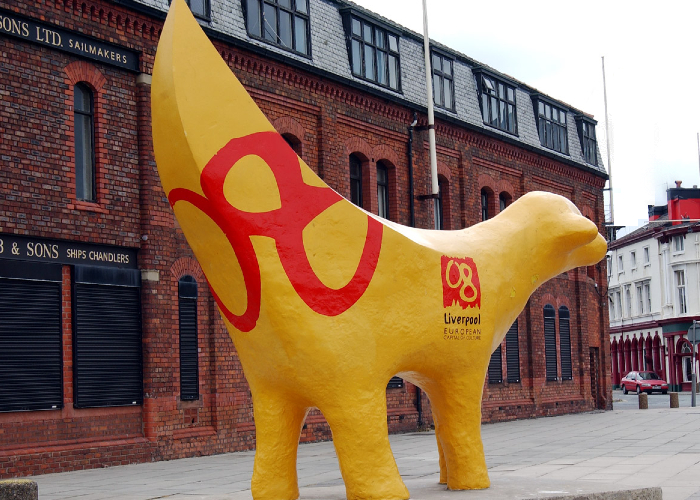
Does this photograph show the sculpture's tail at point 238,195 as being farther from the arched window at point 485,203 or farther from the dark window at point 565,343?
the dark window at point 565,343

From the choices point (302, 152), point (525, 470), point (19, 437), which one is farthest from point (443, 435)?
point (302, 152)

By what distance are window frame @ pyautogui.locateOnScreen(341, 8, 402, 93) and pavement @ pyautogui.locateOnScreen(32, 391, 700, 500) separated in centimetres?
852

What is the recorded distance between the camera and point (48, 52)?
1426 centimetres

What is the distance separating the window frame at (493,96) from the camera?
2639 cm

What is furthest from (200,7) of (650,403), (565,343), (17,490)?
(650,403)

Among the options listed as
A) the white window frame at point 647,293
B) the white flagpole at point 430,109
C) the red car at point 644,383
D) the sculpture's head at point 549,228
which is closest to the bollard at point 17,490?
the sculpture's head at point 549,228

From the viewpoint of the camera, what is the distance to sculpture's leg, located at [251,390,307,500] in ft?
24.7

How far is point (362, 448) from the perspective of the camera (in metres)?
7.23

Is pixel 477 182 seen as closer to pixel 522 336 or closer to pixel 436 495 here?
pixel 522 336

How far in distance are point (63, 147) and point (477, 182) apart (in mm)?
14087

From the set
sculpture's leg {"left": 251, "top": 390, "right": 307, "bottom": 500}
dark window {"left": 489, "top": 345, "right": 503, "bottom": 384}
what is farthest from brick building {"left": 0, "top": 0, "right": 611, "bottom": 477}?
sculpture's leg {"left": 251, "top": 390, "right": 307, "bottom": 500}

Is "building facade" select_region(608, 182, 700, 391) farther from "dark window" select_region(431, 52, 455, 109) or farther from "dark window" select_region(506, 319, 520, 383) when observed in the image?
"dark window" select_region(431, 52, 455, 109)

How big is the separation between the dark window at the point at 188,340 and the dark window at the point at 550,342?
48.7 feet

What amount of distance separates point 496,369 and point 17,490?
19.2 metres
